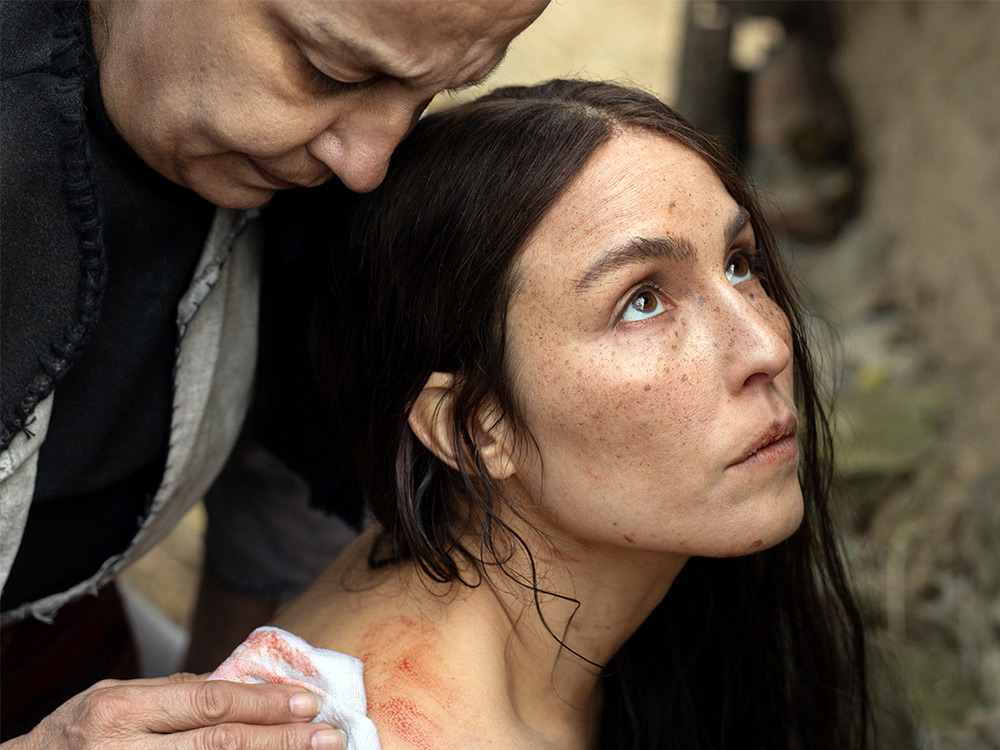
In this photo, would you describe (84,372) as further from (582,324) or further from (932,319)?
(932,319)

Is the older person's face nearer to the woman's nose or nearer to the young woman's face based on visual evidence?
the young woman's face

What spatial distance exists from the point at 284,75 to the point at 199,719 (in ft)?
2.87

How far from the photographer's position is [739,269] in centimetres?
178

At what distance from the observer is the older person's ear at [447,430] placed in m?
1.64

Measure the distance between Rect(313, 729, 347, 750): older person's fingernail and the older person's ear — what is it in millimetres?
482

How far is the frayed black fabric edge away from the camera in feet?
4.98

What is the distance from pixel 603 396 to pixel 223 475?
4.68 feet

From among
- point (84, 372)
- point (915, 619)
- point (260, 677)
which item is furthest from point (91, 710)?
point (915, 619)

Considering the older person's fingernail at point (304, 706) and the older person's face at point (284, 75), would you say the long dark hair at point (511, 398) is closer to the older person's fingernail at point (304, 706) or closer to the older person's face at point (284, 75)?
the older person's face at point (284, 75)

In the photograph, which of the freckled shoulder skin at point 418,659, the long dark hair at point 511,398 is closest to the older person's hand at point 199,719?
the freckled shoulder skin at point 418,659

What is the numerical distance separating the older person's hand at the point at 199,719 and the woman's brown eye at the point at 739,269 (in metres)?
0.99

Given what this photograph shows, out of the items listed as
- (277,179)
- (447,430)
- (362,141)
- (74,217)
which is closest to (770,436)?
(447,430)

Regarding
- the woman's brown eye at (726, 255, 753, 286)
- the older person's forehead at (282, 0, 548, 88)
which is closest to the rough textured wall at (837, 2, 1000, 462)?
the woman's brown eye at (726, 255, 753, 286)

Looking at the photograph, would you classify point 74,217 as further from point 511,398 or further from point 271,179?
point 511,398
